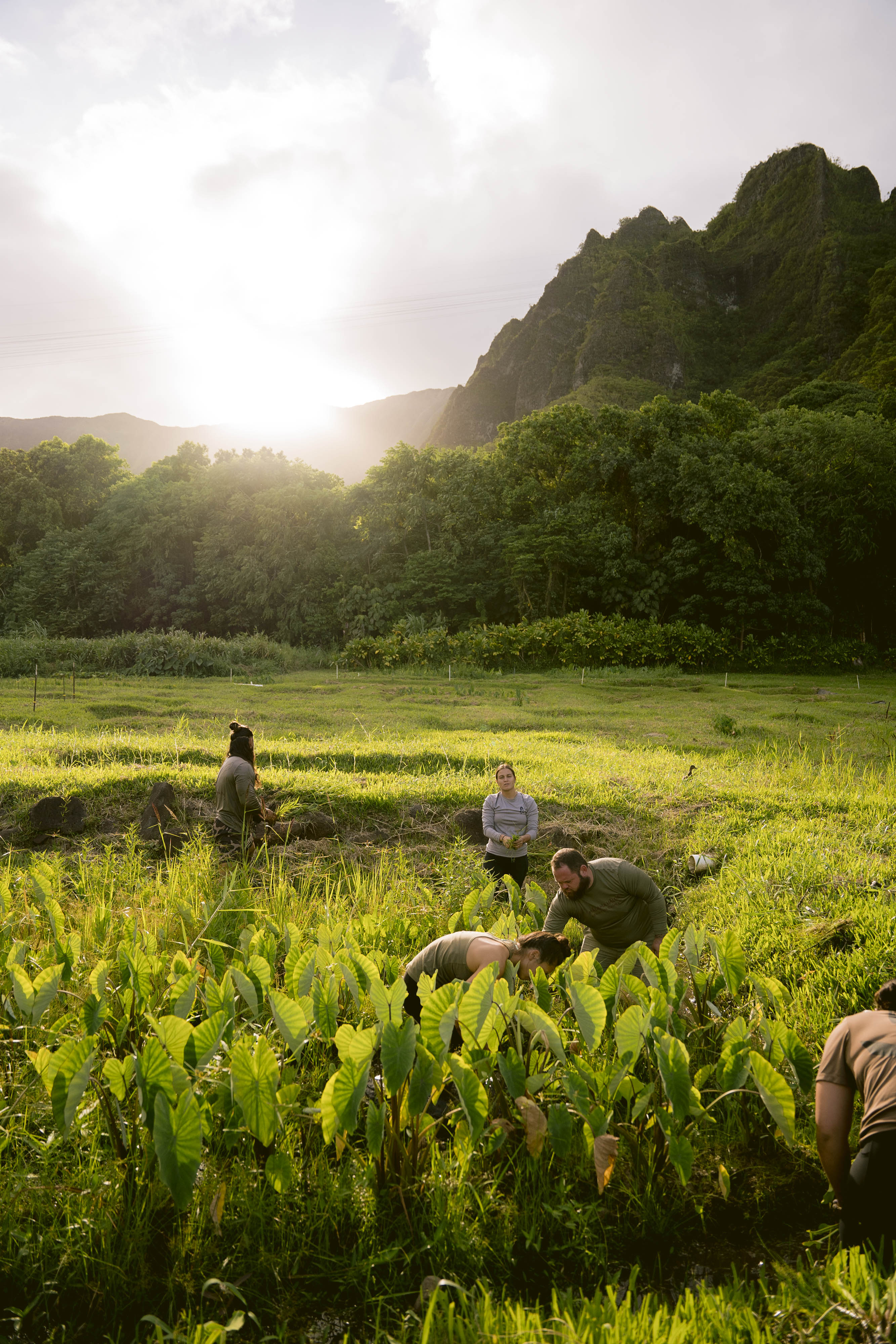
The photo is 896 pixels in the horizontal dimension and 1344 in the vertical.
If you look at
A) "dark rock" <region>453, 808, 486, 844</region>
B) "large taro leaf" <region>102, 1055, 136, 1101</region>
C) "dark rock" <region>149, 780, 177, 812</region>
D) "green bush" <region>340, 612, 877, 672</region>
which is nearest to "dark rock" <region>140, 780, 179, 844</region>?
"dark rock" <region>149, 780, 177, 812</region>

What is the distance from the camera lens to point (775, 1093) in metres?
2.22

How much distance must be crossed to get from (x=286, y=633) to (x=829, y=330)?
43138 millimetres

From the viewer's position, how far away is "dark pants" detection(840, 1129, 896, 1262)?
2.18 metres

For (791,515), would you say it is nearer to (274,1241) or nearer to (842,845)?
(842,845)

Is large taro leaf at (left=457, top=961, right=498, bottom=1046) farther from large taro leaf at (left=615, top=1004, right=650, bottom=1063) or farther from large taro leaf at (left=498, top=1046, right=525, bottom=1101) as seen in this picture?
large taro leaf at (left=615, top=1004, right=650, bottom=1063)

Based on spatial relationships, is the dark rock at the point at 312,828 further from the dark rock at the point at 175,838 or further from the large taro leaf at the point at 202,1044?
the large taro leaf at the point at 202,1044

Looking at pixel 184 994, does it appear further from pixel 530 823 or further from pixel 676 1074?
pixel 530 823

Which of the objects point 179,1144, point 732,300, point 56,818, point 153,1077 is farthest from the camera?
point 732,300

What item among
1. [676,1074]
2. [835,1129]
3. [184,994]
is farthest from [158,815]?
[835,1129]

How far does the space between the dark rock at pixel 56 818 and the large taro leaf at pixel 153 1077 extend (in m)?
5.26

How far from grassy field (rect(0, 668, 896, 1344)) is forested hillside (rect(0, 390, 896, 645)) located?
19498 millimetres

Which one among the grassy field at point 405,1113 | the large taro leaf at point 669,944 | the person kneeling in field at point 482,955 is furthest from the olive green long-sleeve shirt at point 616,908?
the large taro leaf at point 669,944

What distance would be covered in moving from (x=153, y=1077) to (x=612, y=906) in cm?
290

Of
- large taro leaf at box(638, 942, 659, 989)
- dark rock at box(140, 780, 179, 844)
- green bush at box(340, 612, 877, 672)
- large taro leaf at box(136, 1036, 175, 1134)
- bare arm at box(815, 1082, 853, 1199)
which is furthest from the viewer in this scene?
green bush at box(340, 612, 877, 672)
